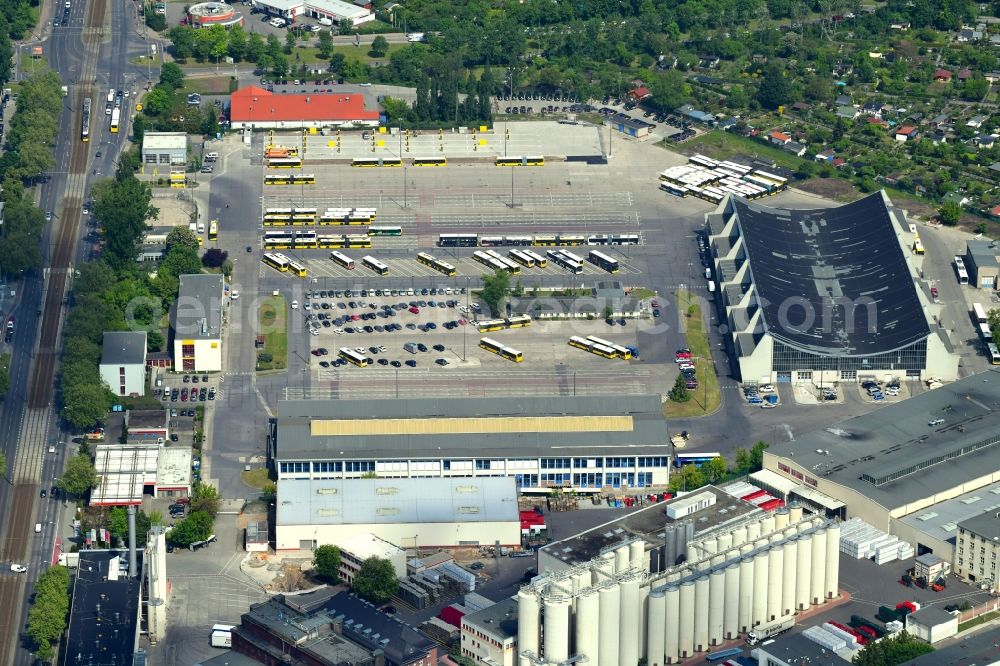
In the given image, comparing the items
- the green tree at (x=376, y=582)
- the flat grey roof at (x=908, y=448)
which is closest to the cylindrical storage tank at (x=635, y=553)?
the green tree at (x=376, y=582)

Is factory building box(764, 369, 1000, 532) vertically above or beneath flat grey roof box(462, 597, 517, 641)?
above

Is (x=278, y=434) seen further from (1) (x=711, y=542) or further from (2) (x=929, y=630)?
(2) (x=929, y=630)

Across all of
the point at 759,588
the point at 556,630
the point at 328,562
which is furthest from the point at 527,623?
the point at 328,562

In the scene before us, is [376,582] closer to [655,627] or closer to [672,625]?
[655,627]

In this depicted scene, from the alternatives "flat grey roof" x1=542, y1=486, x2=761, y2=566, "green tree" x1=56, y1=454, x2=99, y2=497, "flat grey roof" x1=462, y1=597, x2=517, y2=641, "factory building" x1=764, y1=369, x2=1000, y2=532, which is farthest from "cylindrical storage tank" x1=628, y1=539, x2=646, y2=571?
"green tree" x1=56, y1=454, x2=99, y2=497

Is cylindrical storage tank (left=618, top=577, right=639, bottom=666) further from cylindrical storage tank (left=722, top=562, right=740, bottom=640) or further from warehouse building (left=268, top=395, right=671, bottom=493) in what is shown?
warehouse building (left=268, top=395, right=671, bottom=493)
